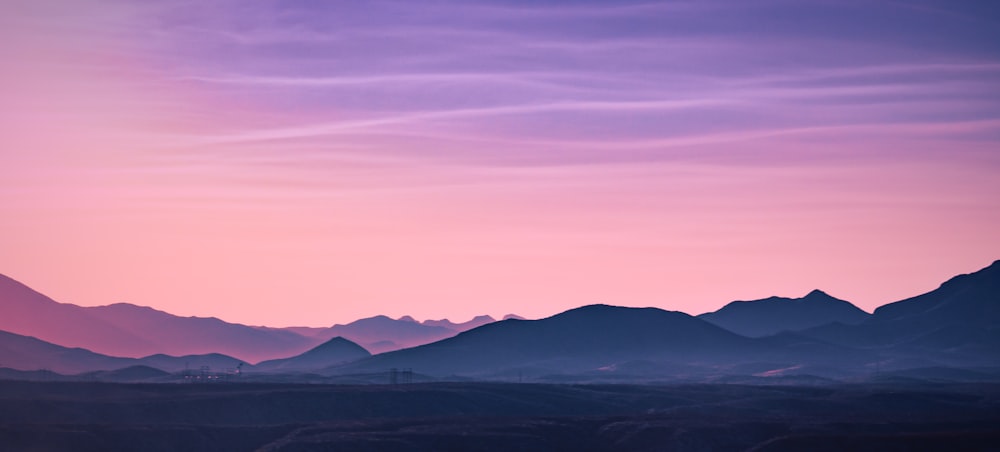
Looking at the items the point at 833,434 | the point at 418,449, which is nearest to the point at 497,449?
the point at 418,449

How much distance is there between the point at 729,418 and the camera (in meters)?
156

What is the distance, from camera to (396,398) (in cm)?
18162

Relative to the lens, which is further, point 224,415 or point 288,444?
point 224,415

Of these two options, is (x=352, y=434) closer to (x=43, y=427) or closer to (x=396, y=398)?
(x=43, y=427)

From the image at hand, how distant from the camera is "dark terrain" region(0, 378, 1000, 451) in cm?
13000

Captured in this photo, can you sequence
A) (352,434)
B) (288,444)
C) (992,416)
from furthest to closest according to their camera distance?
1. (992,416)
2. (352,434)
3. (288,444)

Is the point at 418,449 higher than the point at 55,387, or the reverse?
the point at 55,387

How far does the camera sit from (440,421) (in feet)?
497

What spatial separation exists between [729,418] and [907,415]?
92.7 feet

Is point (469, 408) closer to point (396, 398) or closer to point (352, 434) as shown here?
point (396, 398)

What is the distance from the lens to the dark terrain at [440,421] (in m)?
130

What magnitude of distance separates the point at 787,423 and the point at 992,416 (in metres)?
31.7

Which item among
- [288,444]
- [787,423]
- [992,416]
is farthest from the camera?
[992,416]

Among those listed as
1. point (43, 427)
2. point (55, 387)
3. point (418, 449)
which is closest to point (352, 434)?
point (418, 449)
